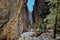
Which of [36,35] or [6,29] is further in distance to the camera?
[36,35]

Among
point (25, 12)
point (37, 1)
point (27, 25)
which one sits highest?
point (37, 1)

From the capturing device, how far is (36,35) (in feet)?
81.7

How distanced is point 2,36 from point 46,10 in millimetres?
25608

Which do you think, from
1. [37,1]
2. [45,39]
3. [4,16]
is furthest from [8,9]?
[37,1]

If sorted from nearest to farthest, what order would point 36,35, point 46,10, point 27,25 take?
point 36,35 < point 46,10 < point 27,25

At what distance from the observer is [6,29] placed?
8.58m

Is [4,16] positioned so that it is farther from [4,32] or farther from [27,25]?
[27,25]

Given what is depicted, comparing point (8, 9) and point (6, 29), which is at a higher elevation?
point (8, 9)

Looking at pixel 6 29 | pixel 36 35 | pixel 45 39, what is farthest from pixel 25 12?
pixel 6 29

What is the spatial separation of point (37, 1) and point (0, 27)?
3593 centimetres

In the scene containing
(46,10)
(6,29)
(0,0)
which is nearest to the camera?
(0,0)

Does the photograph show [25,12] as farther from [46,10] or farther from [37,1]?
[46,10]

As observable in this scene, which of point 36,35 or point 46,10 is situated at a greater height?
point 46,10

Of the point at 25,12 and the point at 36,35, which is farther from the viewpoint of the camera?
the point at 25,12
